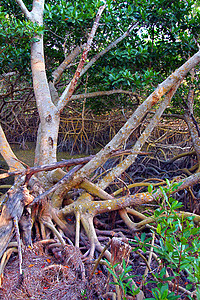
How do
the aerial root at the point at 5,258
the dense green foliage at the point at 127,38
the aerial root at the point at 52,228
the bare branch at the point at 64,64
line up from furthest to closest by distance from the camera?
the bare branch at the point at 64,64 → the dense green foliage at the point at 127,38 → the aerial root at the point at 52,228 → the aerial root at the point at 5,258

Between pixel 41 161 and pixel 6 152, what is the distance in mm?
442

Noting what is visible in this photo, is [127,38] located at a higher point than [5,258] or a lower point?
higher

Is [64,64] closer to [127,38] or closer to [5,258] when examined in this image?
[127,38]

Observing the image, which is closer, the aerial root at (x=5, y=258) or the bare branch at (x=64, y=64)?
the aerial root at (x=5, y=258)

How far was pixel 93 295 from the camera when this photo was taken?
1.68 metres

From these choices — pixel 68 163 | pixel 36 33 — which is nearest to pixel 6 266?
pixel 68 163

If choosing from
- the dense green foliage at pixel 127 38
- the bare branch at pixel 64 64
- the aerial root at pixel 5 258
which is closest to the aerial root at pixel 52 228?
the aerial root at pixel 5 258

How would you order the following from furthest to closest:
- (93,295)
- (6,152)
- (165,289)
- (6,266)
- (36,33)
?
1. (36,33)
2. (6,152)
3. (6,266)
4. (93,295)
5. (165,289)

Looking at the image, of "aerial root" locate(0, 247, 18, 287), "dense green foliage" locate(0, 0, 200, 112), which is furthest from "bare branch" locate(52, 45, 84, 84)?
"aerial root" locate(0, 247, 18, 287)

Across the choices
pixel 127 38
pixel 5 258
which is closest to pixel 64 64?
pixel 127 38

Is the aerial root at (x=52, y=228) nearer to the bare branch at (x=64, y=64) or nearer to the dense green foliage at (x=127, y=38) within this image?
the dense green foliage at (x=127, y=38)

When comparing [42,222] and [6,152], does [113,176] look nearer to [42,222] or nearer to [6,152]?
[42,222]

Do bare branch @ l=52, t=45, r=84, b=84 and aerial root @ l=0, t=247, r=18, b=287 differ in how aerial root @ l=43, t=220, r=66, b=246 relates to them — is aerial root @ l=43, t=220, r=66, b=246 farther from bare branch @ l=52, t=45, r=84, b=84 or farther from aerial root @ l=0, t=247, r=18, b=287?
bare branch @ l=52, t=45, r=84, b=84

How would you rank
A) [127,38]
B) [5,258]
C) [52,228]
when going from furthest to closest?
[127,38] < [52,228] < [5,258]
